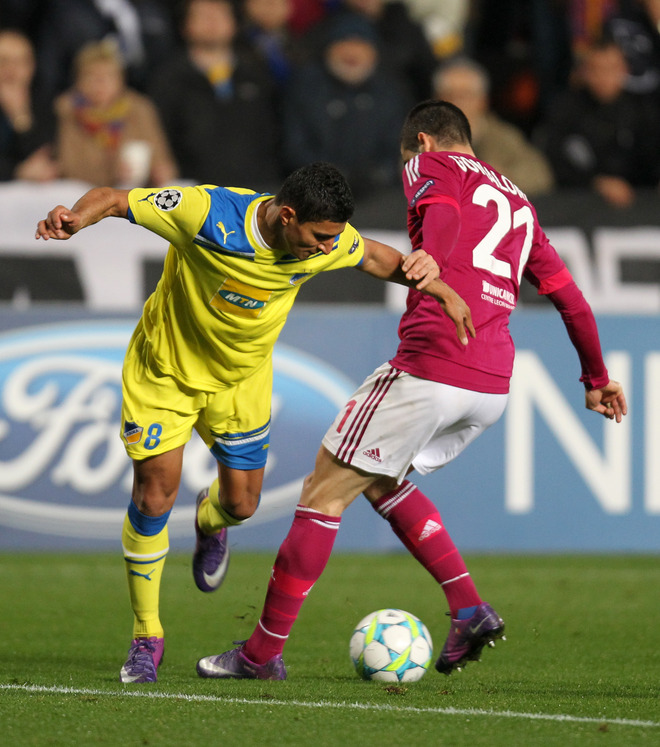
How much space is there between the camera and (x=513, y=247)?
4.60 meters

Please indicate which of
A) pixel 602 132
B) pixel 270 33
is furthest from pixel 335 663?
pixel 270 33

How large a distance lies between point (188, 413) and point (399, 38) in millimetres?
7354

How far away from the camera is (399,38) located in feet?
37.2

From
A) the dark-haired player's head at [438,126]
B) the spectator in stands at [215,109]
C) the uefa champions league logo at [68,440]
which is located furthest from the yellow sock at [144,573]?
the spectator in stands at [215,109]

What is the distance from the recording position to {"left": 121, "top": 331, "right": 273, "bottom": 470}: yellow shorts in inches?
185

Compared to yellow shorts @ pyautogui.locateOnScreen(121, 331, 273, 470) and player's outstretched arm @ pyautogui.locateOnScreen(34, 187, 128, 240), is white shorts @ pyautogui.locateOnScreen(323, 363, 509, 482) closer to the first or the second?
yellow shorts @ pyautogui.locateOnScreen(121, 331, 273, 470)

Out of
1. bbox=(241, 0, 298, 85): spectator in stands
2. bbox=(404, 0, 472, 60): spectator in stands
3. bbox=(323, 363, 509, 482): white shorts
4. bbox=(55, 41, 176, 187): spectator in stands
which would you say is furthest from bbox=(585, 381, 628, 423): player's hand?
bbox=(404, 0, 472, 60): spectator in stands

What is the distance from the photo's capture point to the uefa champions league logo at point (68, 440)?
787cm

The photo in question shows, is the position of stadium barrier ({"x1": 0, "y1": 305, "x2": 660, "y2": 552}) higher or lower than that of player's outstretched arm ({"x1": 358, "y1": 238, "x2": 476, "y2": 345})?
lower

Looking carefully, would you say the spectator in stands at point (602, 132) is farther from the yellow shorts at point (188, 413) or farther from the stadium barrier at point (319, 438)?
the yellow shorts at point (188, 413)

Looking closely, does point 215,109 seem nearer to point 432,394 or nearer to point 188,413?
point 188,413

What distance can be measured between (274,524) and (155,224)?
13.4ft

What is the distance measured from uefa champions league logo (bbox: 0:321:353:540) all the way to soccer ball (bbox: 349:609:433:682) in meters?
3.41

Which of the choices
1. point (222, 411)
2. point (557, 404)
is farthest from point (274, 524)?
point (222, 411)
